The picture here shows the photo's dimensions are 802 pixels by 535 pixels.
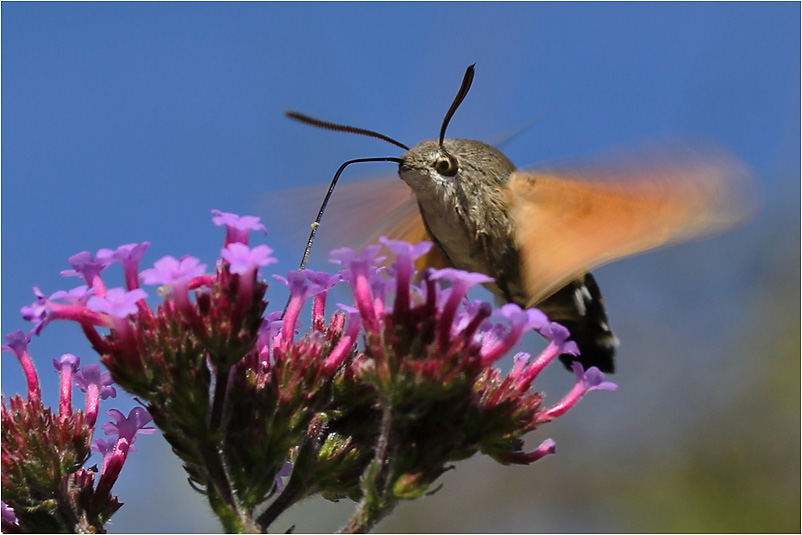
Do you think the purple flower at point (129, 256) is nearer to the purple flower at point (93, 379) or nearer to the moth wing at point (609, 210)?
the purple flower at point (93, 379)

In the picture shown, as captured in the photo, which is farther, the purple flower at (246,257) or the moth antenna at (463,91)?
the moth antenna at (463,91)

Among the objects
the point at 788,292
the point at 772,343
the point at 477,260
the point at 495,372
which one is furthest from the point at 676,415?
the point at 495,372

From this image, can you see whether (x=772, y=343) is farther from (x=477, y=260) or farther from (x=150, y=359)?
(x=150, y=359)

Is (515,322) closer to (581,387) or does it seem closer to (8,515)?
(581,387)

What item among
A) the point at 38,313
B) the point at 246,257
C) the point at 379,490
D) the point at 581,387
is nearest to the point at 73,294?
the point at 38,313

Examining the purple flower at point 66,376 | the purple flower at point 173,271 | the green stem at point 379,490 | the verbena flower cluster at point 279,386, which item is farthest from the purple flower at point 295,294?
the purple flower at point 66,376

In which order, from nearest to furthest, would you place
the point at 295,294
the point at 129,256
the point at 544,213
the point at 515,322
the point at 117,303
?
the point at 117,303
the point at 515,322
the point at 129,256
the point at 295,294
the point at 544,213
